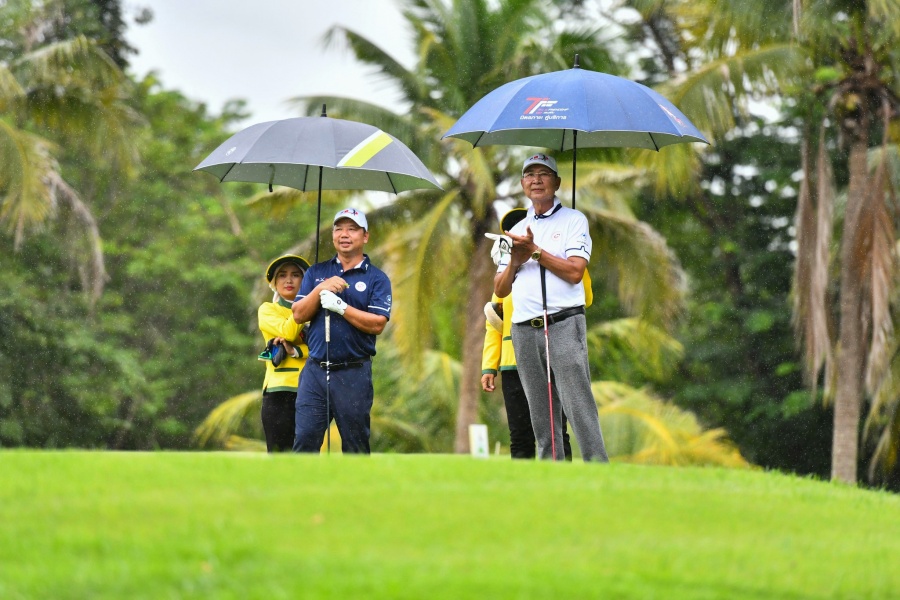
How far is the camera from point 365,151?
923cm

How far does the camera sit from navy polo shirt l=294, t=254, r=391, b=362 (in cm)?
841

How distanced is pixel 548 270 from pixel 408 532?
9.66 feet

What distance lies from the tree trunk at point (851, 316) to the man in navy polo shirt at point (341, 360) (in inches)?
482

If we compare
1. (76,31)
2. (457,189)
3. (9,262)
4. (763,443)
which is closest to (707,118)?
(457,189)

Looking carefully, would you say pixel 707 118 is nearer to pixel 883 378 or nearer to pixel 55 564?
pixel 883 378

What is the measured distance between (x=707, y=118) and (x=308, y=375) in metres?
11.8

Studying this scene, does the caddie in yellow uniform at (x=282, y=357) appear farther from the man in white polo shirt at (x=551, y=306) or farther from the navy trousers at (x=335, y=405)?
the man in white polo shirt at (x=551, y=306)

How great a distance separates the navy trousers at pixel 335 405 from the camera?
8398 mm

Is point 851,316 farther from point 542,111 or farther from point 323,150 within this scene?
point 323,150

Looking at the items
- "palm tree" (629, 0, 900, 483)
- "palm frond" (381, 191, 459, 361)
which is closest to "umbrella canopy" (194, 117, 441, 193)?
"palm tree" (629, 0, 900, 483)

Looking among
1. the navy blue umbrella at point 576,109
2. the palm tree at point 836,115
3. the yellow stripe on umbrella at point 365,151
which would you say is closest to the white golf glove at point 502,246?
the navy blue umbrella at point 576,109

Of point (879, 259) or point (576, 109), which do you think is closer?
point (576, 109)

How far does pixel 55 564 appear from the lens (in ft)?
16.3

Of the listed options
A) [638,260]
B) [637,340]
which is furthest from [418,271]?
[637,340]
